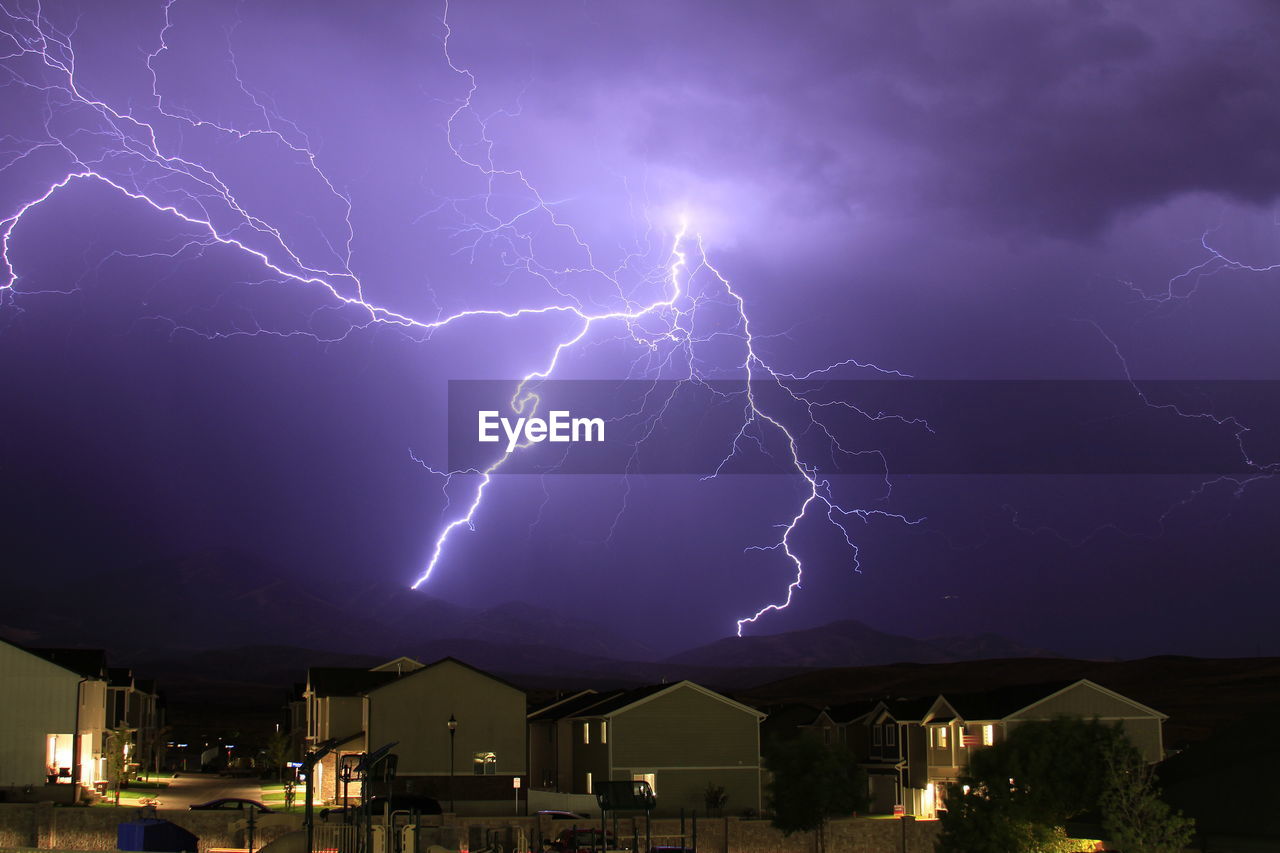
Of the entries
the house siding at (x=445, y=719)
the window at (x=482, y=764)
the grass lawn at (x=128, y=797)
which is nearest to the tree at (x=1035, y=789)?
the window at (x=482, y=764)

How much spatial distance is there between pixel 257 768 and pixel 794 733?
78.3 ft

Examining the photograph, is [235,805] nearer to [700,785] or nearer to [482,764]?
[482,764]

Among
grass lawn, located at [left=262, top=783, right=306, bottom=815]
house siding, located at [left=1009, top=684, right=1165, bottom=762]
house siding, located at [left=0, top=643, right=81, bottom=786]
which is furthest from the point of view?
house siding, located at [left=1009, top=684, right=1165, bottom=762]

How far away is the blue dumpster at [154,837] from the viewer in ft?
87.7

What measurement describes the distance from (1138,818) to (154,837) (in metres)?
19.7

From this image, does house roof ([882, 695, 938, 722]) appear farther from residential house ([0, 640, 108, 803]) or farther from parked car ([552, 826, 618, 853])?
residential house ([0, 640, 108, 803])

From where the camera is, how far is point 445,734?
42.5 meters

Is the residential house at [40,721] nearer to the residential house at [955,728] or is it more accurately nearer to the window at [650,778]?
the window at [650,778]

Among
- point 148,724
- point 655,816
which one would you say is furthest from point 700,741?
point 148,724

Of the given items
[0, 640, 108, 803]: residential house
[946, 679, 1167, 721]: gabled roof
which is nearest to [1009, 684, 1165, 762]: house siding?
[946, 679, 1167, 721]: gabled roof

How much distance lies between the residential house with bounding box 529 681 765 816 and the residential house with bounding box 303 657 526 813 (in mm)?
2917

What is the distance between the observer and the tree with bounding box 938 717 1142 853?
27875mm

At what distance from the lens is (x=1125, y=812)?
2595cm

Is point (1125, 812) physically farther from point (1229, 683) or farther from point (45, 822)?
point (1229, 683)
